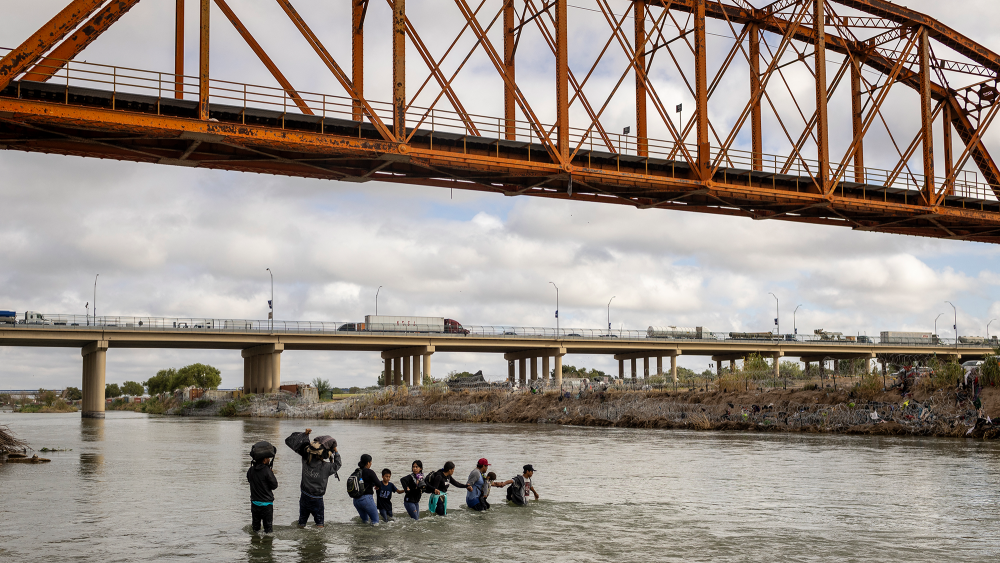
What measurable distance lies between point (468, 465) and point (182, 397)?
95.6m

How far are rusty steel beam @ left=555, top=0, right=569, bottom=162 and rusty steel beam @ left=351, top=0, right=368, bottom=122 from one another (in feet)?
25.6

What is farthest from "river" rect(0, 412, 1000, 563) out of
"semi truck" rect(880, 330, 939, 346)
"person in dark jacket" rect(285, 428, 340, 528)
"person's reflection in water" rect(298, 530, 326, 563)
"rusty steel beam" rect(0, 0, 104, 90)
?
"semi truck" rect(880, 330, 939, 346)

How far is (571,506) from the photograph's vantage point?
59.4 feet

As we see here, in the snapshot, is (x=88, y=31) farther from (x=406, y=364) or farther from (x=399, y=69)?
(x=406, y=364)

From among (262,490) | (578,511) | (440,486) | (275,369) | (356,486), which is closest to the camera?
(262,490)

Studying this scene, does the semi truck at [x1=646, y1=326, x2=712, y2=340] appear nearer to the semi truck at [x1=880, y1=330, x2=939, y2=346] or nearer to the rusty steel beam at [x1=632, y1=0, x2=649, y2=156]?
the semi truck at [x1=880, y1=330, x2=939, y2=346]

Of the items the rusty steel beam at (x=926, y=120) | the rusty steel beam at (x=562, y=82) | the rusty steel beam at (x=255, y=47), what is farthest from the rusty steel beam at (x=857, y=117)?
the rusty steel beam at (x=255, y=47)

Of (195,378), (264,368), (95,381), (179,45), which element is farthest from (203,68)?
(195,378)

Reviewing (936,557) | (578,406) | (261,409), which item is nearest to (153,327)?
(261,409)

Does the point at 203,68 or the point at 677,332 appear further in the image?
the point at 677,332

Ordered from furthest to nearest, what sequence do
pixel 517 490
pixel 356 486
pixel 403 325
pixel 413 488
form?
pixel 403 325, pixel 517 490, pixel 413 488, pixel 356 486

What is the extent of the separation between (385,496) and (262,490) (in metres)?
2.69

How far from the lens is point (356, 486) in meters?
15.0

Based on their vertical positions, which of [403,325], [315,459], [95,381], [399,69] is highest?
[399,69]
